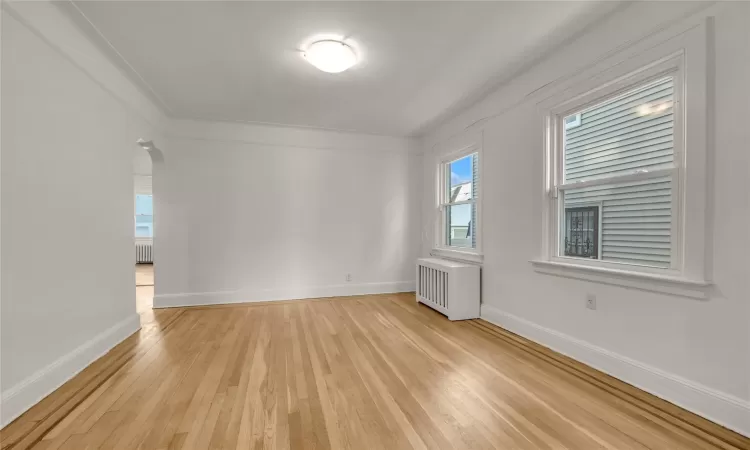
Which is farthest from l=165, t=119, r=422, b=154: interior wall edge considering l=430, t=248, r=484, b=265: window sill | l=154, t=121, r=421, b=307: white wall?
l=430, t=248, r=484, b=265: window sill

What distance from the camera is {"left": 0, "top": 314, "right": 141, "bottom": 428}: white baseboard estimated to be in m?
1.81

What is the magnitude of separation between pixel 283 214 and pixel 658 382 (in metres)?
4.38

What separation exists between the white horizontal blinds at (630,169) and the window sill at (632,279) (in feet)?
0.42

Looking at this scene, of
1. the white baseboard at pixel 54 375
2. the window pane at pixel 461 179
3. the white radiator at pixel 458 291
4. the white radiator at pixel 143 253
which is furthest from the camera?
the white radiator at pixel 143 253

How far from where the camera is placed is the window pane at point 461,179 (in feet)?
14.3

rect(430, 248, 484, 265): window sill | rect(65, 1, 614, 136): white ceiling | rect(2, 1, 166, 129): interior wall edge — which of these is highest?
rect(65, 1, 614, 136): white ceiling

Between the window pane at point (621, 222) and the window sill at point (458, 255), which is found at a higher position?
the window pane at point (621, 222)

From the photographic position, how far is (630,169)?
230cm

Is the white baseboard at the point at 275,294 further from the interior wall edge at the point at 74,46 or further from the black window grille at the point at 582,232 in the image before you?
the black window grille at the point at 582,232

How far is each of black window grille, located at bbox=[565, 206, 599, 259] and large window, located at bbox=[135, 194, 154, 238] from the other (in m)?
10.5

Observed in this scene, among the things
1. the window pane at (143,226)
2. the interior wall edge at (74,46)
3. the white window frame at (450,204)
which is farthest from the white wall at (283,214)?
the window pane at (143,226)

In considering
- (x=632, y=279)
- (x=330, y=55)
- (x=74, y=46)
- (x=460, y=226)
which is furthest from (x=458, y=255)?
(x=74, y=46)

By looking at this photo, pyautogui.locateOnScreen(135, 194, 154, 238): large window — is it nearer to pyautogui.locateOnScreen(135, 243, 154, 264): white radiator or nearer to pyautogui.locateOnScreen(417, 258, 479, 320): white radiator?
pyautogui.locateOnScreen(135, 243, 154, 264): white radiator

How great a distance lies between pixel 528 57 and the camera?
285 centimetres
